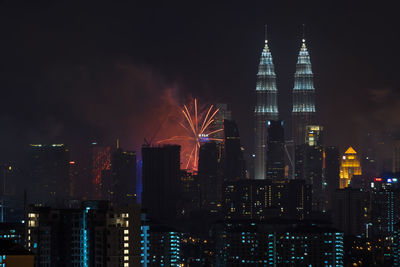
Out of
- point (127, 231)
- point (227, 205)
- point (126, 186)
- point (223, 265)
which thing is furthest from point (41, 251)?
point (227, 205)

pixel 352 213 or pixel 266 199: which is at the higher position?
pixel 266 199

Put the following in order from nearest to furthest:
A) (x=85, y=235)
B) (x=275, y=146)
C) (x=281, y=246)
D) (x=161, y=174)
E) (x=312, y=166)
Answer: (x=85, y=235) < (x=281, y=246) < (x=161, y=174) < (x=312, y=166) < (x=275, y=146)

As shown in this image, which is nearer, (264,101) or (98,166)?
(98,166)

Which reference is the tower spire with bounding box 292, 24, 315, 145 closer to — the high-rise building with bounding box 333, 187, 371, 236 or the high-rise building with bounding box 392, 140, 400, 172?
the high-rise building with bounding box 392, 140, 400, 172

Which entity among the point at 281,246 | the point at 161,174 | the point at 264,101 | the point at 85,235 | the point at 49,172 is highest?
the point at 264,101

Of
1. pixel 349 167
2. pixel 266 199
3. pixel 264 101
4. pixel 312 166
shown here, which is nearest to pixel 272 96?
Answer: pixel 264 101

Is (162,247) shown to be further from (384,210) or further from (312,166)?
(312,166)

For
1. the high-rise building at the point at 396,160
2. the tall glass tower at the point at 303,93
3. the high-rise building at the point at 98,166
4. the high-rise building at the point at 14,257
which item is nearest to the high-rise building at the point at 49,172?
the high-rise building at the point at 98,166
